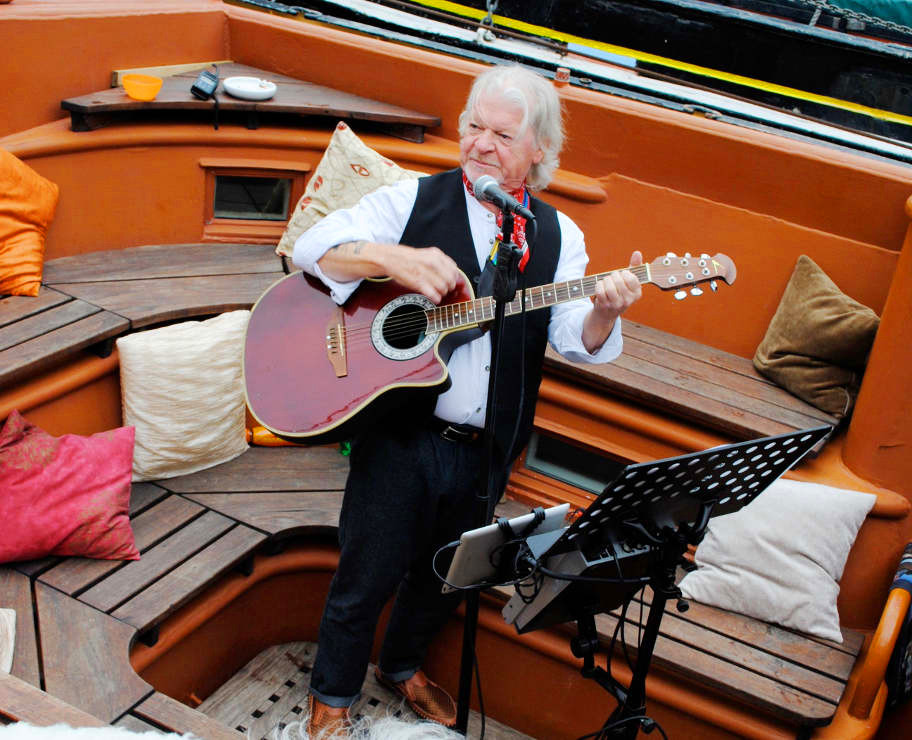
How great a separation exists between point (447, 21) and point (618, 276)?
412cm

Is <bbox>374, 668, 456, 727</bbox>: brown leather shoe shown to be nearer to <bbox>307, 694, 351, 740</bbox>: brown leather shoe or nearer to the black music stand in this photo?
<bbox>307, 694, 351, 740</bbox>: brown leather shoe

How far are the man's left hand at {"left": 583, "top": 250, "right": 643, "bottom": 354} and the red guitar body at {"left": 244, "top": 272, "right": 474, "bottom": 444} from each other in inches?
12.4

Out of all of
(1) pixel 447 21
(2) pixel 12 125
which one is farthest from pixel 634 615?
(1) pixel 447 21

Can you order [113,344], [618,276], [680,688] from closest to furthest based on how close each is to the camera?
[618,276]
[680,688]
[113,344]

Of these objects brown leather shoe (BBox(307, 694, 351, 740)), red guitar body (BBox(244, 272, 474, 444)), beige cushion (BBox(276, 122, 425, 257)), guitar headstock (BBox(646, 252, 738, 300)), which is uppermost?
guitar headstock (BBox(646, 252, 738, 300))

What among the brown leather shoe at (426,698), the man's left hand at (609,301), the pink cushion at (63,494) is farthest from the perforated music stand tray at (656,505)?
the pink cushion at (63,494)

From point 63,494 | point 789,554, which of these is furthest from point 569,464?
point 63,494

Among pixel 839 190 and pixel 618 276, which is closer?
pixel 618 276

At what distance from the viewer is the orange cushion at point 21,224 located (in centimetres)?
305

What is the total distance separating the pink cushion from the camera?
102 inches

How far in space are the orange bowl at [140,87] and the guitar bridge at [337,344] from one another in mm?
1635

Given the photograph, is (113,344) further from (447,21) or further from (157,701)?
(447,21)

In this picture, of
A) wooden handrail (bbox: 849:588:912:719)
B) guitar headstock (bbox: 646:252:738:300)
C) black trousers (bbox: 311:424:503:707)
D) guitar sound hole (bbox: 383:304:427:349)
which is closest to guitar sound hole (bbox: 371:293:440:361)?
guitar sound hole (bbox: 383:304:427:349)

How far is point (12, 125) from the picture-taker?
3.39m
